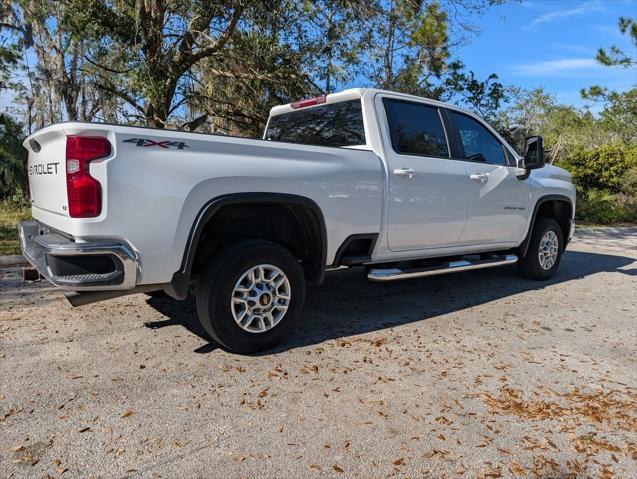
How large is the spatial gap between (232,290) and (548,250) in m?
4.97

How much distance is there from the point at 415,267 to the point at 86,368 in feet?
10.6

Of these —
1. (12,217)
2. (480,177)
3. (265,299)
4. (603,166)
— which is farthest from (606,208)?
(12,217)

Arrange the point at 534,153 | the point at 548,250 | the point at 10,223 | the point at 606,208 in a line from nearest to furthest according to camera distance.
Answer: the point at 534,153, the point at 548,250, the point at 10,223, the point at 606,208

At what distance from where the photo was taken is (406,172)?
15.1ft

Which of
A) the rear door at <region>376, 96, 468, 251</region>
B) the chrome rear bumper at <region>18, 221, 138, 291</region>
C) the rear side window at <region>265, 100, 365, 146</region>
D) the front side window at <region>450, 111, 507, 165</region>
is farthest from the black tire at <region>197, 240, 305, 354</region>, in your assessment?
the front side window at <region>450, 111, 507, 165</region>

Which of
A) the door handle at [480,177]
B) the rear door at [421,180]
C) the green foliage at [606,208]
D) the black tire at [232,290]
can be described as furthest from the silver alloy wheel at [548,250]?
the green foliage at [606,208]

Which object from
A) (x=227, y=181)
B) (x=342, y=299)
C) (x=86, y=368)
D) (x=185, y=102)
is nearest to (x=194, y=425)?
(x=86, y=368)

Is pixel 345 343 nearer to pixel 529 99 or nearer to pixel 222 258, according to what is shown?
pixel 222 258

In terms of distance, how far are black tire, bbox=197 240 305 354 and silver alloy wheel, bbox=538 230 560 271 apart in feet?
14.0

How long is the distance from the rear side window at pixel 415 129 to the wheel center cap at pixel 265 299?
1921 mm

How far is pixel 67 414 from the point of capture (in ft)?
9.30

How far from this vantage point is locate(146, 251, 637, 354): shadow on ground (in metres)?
4.46

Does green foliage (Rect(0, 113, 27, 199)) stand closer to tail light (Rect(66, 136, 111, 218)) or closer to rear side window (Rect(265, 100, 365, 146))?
rear side window (Rect(265, 100, 365, 146))

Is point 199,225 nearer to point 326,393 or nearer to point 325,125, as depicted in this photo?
point 326,393
